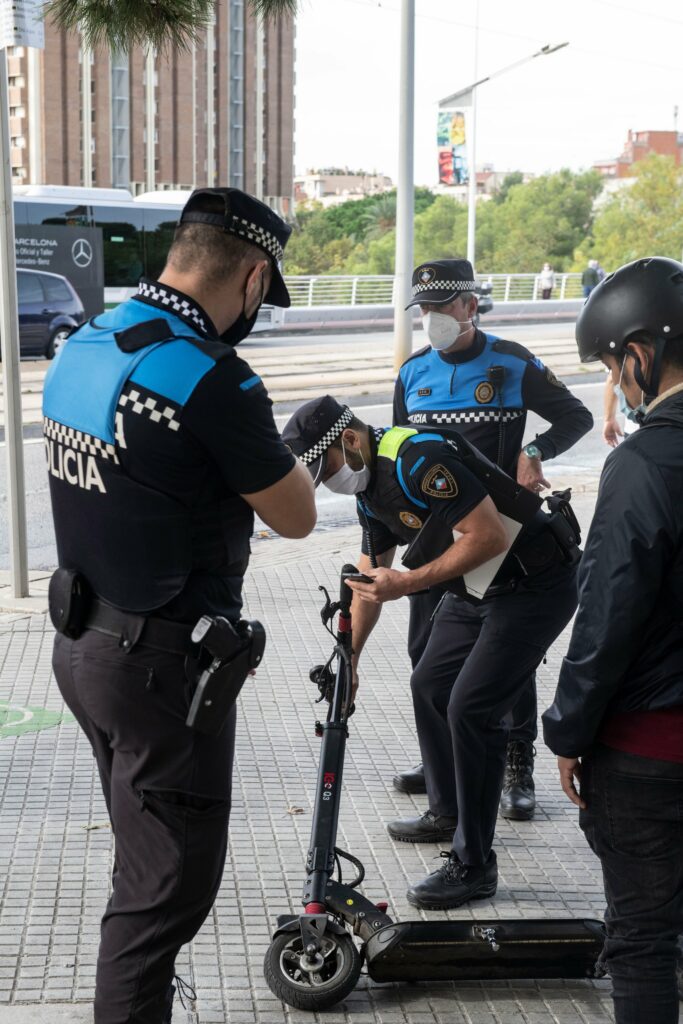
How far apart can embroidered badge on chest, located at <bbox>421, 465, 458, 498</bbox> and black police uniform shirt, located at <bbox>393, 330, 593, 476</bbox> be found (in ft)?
4.63

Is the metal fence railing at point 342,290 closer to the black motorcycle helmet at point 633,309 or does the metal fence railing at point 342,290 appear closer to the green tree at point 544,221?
the green tree at point 544,221

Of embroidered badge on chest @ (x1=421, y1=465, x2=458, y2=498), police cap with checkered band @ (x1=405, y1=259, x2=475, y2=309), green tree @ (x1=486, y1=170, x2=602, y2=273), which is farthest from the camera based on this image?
green tree @ (x1=486, y1=170, x2=602, y2=273)

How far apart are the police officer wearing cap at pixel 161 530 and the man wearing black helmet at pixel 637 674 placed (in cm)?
63

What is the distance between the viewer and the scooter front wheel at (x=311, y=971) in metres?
3.15

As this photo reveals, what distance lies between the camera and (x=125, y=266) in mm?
26828

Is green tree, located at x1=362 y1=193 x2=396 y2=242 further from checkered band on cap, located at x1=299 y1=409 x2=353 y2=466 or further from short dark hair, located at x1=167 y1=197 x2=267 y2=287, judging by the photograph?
short dark hair, located at x1=167 y1=197 x2=267 y2=287

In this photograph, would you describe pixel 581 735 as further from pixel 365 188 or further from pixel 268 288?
pixel 365 188

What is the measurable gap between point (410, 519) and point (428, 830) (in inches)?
46.6

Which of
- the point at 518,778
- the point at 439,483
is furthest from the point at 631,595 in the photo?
the point at 518,778

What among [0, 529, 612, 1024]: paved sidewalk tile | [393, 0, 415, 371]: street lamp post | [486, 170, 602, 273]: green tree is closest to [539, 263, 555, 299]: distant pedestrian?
[393, 0, 415, 371]: street lamp post

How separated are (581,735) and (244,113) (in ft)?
250

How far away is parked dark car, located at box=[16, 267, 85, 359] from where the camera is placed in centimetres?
2189

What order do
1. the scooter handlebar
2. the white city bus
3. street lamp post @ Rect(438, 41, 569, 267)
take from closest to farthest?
1. the scooter handlebar
2. the white city bus
3. street lamp post @ Rect(438, 41, 569, 267)

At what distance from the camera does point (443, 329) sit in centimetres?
511
